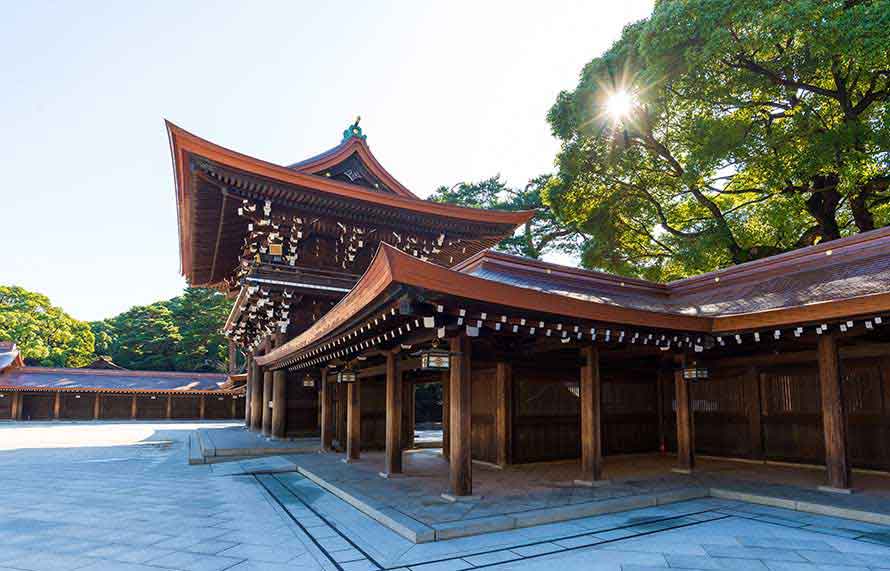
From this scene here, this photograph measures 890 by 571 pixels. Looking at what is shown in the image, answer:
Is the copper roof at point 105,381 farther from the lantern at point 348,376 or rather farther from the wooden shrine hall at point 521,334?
the lantern at point 348,376

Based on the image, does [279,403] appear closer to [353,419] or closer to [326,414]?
[326,414]

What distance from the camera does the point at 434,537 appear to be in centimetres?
554

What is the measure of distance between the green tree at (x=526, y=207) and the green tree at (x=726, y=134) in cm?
713

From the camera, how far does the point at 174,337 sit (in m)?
44.3

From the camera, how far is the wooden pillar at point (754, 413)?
10367 millimetres

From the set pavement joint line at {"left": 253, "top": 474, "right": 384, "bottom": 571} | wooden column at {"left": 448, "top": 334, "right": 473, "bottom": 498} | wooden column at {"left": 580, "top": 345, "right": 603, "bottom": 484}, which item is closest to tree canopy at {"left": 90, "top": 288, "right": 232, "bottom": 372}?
pavement joint line at {"left": 253, "top": 474, "right": 384, "bottom": 571}

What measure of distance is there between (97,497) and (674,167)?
2047cm

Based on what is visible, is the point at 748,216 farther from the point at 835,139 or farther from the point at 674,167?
the point at 835,139

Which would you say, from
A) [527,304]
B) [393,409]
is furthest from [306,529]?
[527,304]

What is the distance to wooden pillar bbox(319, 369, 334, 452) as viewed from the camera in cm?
1276

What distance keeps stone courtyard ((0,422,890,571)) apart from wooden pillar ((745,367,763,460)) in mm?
3639

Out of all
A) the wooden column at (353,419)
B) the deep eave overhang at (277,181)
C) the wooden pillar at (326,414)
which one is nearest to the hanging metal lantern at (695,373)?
the wooden column at (353,419)

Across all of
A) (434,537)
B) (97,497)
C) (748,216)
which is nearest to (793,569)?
(434,537)

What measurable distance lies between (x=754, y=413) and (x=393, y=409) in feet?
24.2
